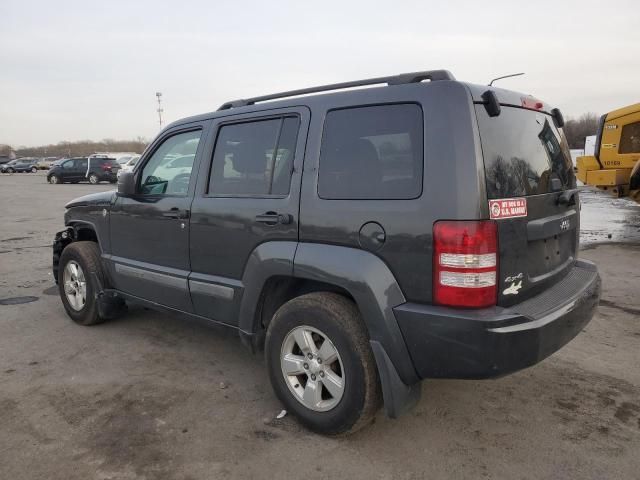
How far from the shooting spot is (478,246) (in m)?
2.36

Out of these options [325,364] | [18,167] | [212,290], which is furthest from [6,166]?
[325,364]

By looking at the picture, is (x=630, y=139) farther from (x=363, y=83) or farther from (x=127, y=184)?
(x=127, y=184)

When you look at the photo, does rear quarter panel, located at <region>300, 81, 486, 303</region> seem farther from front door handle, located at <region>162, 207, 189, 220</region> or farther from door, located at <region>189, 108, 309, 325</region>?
front door handle, located at <region>162, 207, 189, 220</region>

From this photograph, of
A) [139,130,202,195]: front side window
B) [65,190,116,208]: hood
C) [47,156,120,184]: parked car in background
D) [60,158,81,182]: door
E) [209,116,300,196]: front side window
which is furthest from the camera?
[60,158,81,182]: door

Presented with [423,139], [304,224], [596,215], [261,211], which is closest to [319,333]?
[304,224]

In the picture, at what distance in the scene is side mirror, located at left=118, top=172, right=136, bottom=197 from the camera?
161 inches

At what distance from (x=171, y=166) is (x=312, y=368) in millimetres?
2064

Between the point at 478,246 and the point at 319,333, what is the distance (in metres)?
1.02

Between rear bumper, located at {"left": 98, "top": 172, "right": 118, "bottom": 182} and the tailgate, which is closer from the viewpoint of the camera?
the tailgate

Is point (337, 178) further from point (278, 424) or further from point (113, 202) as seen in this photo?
point (113, 202)

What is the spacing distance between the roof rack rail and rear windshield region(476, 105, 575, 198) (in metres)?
0.30

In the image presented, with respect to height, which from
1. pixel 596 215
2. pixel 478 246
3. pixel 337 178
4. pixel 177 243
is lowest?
pixel 596 215

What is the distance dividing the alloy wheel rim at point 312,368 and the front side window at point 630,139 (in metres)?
10.3

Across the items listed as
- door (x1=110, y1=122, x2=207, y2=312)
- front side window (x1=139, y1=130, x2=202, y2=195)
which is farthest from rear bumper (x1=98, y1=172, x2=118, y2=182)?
front side window (x1=139, y1=130, x2=202, y2=195)
